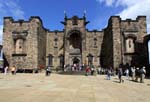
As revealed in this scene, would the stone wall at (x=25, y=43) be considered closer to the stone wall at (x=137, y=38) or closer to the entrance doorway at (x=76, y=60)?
the entrance doorway at (x=76, y=60)

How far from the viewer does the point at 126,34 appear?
127 ft

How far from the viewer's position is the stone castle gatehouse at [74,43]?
38406mm

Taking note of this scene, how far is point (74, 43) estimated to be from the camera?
144 ft

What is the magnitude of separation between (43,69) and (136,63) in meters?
15.0

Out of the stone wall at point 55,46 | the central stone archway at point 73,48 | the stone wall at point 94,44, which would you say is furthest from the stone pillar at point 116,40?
the stone wall at point 55,46

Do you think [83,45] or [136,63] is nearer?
[136,63]

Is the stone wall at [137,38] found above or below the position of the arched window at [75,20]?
below

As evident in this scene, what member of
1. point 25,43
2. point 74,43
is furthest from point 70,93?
point 74,43

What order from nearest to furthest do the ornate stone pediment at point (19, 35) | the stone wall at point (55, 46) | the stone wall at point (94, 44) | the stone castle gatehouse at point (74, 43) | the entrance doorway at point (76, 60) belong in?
the stone castle gatehouse at point (74, 43)
the ornate stone pediment at point (19, 35)
the entrance doorway at point (76, 60)
the stone wall at point (94, 44)
the stone wall at point (55, 46)

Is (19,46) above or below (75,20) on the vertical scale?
below

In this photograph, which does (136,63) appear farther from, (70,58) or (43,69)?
(43,69)

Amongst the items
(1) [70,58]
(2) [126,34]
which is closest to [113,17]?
(2) [126,34]

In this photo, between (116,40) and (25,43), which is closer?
(116,40)

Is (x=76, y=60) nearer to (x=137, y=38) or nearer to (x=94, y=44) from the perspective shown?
(x=94, y=44)
